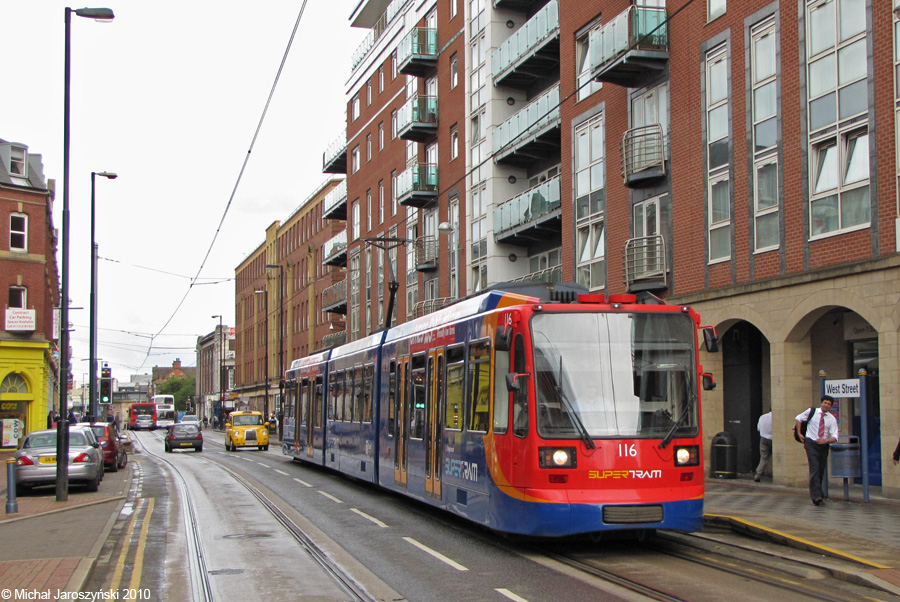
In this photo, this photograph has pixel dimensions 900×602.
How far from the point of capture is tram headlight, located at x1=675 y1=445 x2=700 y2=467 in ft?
38.1

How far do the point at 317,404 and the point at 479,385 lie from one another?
14.0 meters

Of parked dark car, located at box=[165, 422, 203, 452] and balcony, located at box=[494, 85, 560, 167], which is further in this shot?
parked dark car, located at box=[165, 422, 203, 452]

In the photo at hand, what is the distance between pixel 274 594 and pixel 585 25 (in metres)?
23.0

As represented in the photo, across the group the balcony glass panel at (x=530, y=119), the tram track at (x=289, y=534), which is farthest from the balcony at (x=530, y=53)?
the tram track at (x=289, y=534)

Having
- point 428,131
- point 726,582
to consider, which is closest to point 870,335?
point 726,582

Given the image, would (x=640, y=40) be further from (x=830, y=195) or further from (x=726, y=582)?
(x=726, y=582)

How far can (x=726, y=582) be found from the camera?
31.7ft

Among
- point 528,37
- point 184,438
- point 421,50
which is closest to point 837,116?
point 528,37

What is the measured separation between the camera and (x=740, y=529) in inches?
519

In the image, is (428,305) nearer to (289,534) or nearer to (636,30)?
(636,30)

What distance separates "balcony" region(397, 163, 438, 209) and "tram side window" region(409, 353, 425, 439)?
27.0 metres

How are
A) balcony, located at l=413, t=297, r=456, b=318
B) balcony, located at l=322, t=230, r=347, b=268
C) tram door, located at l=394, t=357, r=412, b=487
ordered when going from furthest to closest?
balcony, located at l=322, t=230, r=347, b=268 < balcony, located at l=413, t=297, r=456, b=318 < tram door, located at l=394, t=357, r=412, b=487

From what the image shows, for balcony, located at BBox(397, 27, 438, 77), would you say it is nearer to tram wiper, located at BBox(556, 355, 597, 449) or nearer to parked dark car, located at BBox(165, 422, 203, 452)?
parked dark car, located at BBox(165, 422, 203, 452)

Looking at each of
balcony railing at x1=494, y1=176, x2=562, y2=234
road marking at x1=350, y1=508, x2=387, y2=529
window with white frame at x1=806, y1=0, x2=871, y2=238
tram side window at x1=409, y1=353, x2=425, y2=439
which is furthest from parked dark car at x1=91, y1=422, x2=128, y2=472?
window with white frame at x1=806, y1=0, x2=871, y2=238
